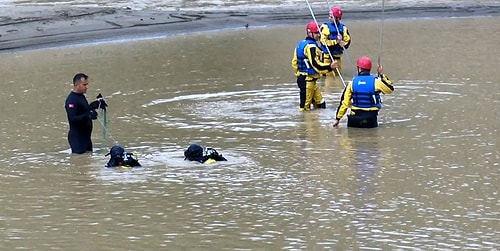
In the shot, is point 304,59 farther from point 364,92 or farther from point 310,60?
point 364,92

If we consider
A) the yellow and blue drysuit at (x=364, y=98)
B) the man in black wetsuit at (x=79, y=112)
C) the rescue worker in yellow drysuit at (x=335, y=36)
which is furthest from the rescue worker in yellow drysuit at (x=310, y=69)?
the man in black wetsuit at (x=79, y=112)

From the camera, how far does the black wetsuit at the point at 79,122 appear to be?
14.3 m

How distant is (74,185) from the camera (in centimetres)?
1275

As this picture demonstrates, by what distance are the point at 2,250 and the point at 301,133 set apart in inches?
269

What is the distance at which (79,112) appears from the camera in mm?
14352

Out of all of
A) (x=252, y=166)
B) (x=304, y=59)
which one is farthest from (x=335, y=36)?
(x=252, y=166)

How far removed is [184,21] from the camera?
1275 inches

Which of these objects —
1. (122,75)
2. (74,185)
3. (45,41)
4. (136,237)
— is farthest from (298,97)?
(45,41)

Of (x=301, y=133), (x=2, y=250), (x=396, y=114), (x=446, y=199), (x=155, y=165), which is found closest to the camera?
(x=2, y=250)

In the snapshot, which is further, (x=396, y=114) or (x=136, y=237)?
(x=396, y=114)

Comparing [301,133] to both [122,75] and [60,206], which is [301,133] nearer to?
[60,206]

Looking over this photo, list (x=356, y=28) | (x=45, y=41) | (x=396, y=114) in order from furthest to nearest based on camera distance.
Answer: (x=356, y=28)
(x=45, y=41)
(x=396, y=114)

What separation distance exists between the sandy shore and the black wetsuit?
13.9 m

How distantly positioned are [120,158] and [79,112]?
1.29m
